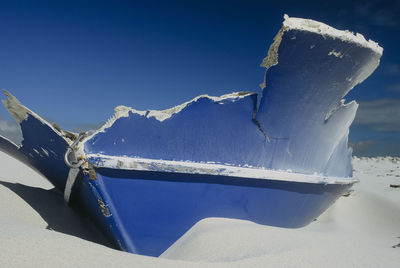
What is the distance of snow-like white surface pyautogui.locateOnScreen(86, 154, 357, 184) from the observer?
1834 mm

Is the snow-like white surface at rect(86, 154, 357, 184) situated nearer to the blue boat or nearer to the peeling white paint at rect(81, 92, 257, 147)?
the blue boat

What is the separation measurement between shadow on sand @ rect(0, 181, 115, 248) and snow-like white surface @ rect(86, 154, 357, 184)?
87 cm

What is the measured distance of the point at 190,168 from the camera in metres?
2.04

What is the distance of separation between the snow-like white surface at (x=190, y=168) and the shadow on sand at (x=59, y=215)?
87cm

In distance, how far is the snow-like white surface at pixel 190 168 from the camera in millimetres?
1834

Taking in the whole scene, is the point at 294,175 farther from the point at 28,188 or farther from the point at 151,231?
the point at 28,188

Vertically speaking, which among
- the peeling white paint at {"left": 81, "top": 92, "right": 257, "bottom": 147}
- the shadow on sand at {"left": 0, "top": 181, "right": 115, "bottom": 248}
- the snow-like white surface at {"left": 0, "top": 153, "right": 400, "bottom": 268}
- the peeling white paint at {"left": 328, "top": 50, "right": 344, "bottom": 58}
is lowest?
the snow-like white surface at {"left": 0, "top": 153, "right": 400, "bottom": 268}

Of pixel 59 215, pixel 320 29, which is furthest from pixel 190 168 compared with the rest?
pixel 59 215

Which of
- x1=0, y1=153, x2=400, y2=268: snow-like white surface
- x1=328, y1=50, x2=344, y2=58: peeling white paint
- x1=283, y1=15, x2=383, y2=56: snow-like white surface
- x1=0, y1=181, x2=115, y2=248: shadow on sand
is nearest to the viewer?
x1=0, y1=153, x2=400, y2=268: snow-like white surface

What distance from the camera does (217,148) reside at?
2.17m

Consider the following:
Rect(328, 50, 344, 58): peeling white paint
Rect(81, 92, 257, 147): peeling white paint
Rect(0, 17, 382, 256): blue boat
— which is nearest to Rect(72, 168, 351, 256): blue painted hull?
Rect(0, 17, 382, 256): blue boat

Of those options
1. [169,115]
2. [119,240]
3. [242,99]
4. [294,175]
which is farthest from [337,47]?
[119,240]

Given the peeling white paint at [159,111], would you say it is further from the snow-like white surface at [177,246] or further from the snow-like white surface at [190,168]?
the snow-like white surface at [177,246]

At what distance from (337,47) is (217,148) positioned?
42.4 inches
